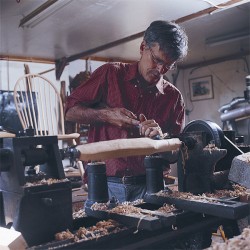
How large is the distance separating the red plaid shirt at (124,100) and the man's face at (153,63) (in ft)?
0.18

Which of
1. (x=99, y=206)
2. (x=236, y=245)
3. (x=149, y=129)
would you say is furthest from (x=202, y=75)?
(x=236, y=245)

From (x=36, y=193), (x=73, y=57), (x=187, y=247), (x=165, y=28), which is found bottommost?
(x=187, y=247)

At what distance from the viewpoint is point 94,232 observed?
865 mm

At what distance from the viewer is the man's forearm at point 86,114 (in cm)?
172

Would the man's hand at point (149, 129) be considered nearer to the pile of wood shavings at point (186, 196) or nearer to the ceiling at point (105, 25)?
the pile of wood shavings at point (186, 196)

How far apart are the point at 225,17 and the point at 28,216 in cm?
446

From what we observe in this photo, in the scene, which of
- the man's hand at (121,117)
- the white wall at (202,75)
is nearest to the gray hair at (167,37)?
the man's hand at (121,117)

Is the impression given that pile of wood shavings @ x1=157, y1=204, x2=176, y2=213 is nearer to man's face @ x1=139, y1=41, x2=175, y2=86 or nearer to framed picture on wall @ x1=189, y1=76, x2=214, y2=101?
man's face @ x1=139, y1=41, x2=175, y2=86

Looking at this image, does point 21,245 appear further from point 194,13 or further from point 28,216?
point 194,13

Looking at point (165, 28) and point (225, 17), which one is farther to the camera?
point (225, 17)

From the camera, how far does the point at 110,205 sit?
3.41ft

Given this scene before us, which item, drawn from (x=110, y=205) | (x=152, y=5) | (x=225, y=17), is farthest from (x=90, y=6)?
(x=110, y=205)

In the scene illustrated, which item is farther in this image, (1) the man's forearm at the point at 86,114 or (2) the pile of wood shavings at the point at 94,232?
(1) the man's forearm at the point at 86,114

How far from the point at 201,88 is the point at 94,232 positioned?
7.19 metres
